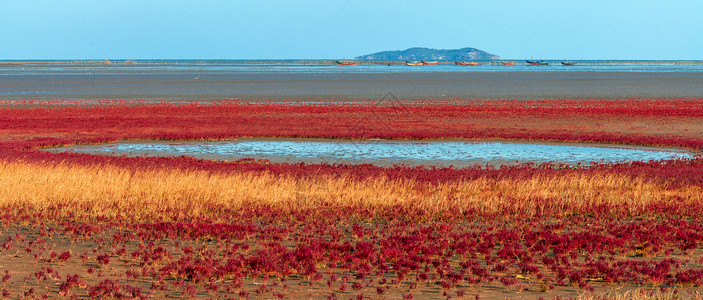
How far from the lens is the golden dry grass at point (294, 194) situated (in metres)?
15.9

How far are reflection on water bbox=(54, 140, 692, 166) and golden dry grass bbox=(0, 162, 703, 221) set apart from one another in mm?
6772

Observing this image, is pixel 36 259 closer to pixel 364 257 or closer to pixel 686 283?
pixel 364 257

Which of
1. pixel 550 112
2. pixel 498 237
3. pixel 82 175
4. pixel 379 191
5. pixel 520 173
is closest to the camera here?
pixel 498 237

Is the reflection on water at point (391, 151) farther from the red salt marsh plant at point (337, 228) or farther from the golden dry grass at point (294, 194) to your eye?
the golden dry grass at point (294, 194)

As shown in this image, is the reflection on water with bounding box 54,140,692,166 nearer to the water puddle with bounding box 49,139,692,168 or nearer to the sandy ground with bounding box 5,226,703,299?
the water puddle with bounding box 49,139,692,168

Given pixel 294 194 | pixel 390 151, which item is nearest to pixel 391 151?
pixel 390 151

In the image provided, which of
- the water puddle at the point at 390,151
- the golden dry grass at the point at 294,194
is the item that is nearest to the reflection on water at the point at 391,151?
the water puddle at the point at 390,151

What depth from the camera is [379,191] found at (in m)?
18.0

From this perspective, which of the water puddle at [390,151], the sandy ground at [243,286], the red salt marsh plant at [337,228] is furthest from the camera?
the water puddle at [390,151]

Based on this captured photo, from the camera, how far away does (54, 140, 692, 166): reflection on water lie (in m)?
27.4

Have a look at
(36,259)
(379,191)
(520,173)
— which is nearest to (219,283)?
(36,259)

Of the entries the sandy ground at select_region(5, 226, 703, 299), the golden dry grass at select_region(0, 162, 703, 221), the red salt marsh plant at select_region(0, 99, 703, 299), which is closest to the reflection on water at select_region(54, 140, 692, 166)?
the red salt marsh plant at select_region(0, 99, 703, 299)

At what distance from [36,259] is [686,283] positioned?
919cm

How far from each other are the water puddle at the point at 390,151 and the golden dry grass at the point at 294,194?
652cm
